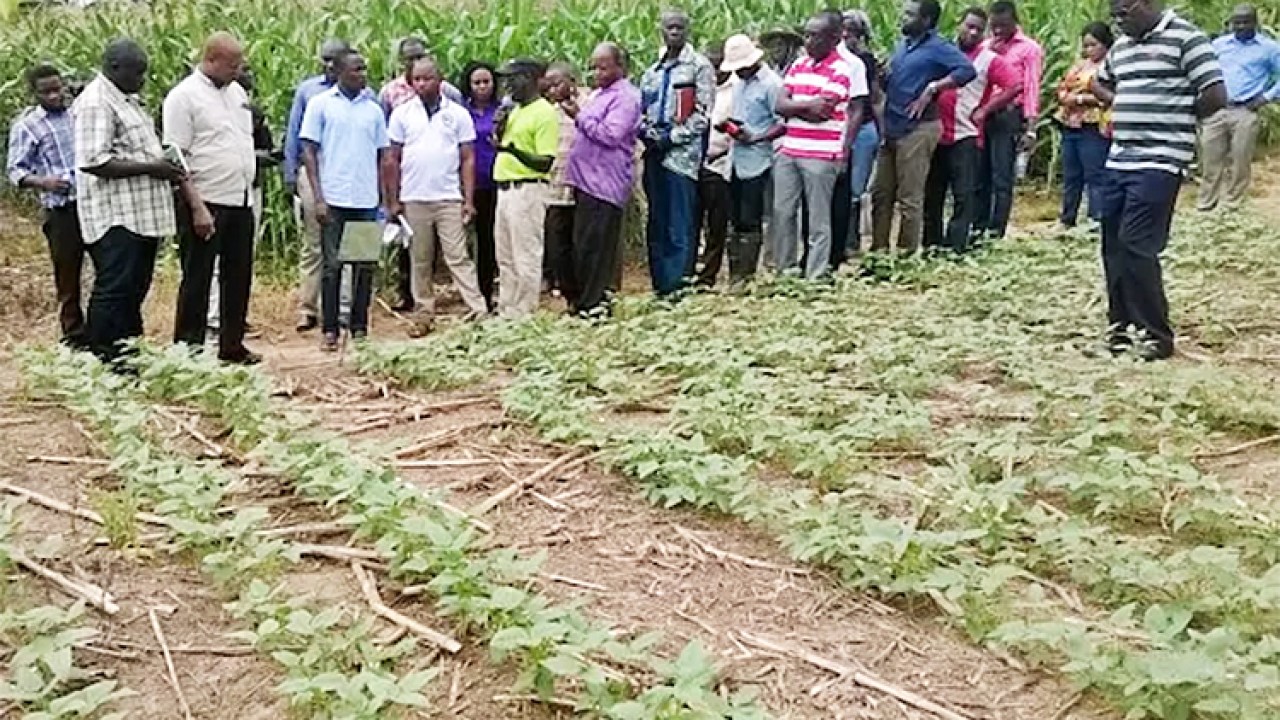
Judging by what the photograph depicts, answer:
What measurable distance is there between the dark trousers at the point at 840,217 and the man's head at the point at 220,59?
3884mm

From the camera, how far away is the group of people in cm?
631

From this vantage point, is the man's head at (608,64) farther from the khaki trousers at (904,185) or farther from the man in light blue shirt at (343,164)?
the khaki trousers at (904,185)

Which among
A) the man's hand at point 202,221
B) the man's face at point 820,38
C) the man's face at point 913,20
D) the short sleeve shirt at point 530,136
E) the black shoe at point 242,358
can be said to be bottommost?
the black shoe at point 242,358

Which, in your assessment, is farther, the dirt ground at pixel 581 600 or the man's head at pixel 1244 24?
the man's head at pixel 1244 24

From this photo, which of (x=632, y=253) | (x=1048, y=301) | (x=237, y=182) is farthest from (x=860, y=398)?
(x=632, y=253)

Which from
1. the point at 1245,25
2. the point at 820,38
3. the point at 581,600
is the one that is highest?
the point at 1245,25

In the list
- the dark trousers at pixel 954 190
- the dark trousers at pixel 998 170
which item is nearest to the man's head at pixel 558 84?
the dark trousers at pixel 954 190

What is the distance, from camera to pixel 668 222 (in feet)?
29.7

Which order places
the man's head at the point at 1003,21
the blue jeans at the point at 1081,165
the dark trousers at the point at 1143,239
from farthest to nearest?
the blue jeans at the point at 1081,165, the man's head at the point at 1003,21, the dark trousers at the point at 1143,239

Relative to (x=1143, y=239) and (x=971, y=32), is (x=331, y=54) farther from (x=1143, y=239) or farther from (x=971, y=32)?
(x=1143, y=239)

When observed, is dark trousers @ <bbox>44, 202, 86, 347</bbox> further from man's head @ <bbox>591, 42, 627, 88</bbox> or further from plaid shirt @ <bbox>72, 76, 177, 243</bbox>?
man's head @ <bbox>591, 42, 627, 88</bbox>

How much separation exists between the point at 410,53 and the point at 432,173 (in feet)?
3.15

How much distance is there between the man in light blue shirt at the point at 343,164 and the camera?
793cm

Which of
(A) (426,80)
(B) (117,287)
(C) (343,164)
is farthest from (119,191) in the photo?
(A) (426,80)
